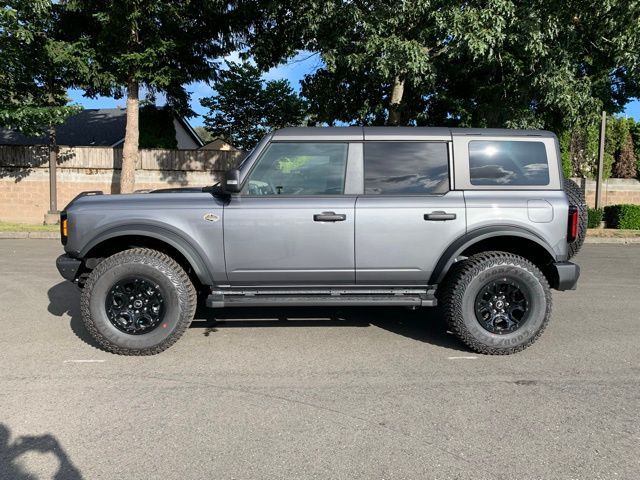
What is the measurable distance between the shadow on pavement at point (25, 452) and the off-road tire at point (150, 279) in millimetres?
1227

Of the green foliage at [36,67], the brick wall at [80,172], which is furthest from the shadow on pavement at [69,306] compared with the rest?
the brick wall at [80,172]

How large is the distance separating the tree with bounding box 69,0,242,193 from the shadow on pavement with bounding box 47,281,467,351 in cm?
969

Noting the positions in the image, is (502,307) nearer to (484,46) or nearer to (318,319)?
(318,319)

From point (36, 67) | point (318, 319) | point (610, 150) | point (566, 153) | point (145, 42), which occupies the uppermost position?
point (145, 42)

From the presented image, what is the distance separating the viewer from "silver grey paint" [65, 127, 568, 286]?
4184mm

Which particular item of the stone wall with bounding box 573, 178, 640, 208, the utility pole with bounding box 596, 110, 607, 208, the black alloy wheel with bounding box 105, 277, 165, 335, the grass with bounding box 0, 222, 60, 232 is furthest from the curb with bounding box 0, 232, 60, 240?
the stone wall with bounding box 573, 178, 640, 208

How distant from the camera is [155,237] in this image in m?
4.16

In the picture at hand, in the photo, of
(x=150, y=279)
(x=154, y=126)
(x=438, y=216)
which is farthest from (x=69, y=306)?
(x=154, y=126)

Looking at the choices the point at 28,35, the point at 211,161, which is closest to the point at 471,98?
the point at 211,161

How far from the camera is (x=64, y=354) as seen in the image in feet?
13.8

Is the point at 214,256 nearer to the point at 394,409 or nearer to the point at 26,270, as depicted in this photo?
the point at 394,409

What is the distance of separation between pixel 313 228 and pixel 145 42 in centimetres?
1267

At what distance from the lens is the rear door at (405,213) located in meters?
4.21

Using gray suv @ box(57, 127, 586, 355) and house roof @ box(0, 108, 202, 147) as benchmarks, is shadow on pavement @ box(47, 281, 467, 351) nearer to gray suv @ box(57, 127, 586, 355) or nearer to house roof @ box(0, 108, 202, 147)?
gray suv @ box(57, 127, 586, 355)
